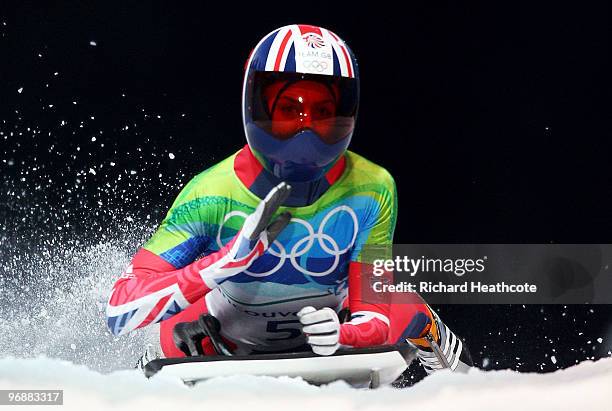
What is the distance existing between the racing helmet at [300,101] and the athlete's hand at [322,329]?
1.43 ft

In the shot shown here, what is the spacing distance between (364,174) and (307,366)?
715mm

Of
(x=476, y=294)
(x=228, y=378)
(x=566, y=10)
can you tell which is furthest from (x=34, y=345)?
(x=566, y=10)

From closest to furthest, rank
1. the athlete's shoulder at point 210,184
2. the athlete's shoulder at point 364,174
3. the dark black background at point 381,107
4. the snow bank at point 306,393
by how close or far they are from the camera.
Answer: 1. the snow bank at point 306,393
2. the athlete's shoulder at point 210,184
3. the athlete's shoulder at point 364,174
4. the dark black background at point 381,107

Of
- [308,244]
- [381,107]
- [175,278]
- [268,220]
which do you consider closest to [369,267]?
[308,244]

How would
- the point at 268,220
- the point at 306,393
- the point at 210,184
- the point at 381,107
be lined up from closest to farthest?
the point at 306,393 < the point at 268,220 < the point at 210,184 < the point at 381,107

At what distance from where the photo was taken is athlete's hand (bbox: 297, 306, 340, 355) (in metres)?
3.39

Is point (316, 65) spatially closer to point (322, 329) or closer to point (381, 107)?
point (322, 329)

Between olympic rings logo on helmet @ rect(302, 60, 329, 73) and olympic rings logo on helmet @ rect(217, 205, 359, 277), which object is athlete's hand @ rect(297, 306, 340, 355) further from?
olympic rings logo on helmet @ rect(302, 60, 329, 73)

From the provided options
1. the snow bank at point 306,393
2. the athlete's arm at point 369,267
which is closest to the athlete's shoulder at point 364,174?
the athlete's arm at point 369,267

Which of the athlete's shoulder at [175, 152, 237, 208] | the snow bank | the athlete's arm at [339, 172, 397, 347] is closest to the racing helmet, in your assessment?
the athlete's shoulder at [175, 152, 237, 208]

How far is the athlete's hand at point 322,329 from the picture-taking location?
11.1 ft

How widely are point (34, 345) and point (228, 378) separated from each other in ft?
4.87

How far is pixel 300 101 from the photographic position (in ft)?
11.4

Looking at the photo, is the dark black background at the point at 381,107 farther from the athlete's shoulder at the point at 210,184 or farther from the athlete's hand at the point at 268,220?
the athlete's hand at the point at 268,220
